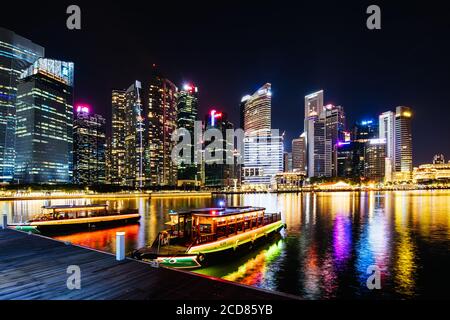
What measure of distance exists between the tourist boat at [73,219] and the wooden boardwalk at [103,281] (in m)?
28.0

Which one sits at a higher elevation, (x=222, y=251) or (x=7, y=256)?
(x=7, y=256)

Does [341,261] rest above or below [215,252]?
below

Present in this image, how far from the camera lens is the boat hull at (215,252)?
23638mm

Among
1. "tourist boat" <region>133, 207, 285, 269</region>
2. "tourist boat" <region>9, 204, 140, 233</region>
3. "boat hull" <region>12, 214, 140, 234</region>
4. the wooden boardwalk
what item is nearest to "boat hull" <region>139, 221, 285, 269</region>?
"tourist boat" <region>133, 207, 285, 269</region>

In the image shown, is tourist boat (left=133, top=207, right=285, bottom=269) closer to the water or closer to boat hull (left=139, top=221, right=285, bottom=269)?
boat hull (left=139, top=221, right=285, bottom=269)

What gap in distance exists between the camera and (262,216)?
39.7 metres

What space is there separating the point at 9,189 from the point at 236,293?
18990cm

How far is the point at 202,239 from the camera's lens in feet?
86.2

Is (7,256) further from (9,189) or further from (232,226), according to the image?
(9,189)

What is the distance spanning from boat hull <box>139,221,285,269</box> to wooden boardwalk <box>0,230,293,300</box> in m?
3.45

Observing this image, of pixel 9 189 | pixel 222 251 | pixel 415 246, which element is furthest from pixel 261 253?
pixel 9 189

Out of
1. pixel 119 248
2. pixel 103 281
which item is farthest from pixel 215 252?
pixel 103 281

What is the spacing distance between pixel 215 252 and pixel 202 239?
1674 millimetres

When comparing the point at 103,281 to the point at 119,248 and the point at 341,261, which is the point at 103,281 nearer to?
the point at 119,248
